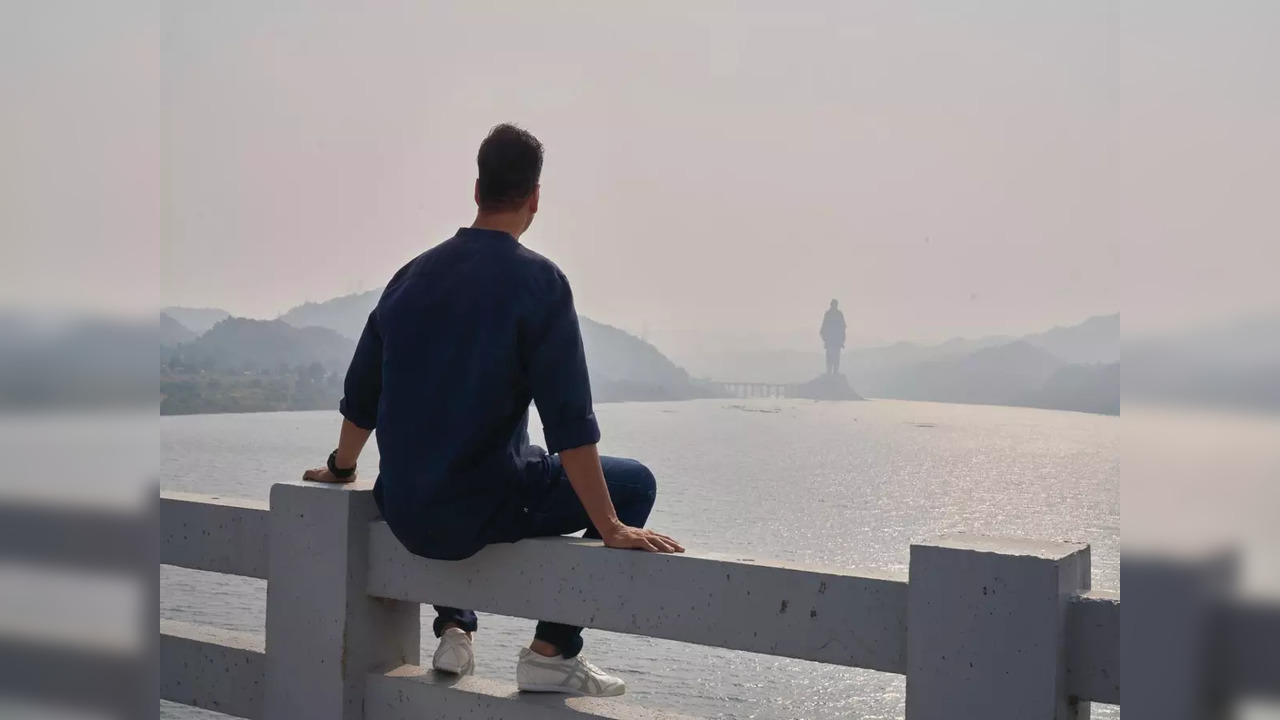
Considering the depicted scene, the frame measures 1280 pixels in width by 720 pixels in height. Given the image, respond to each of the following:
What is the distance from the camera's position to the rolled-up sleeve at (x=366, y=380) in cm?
322

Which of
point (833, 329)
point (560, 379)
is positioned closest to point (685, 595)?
point (560, 379)

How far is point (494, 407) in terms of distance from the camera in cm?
291

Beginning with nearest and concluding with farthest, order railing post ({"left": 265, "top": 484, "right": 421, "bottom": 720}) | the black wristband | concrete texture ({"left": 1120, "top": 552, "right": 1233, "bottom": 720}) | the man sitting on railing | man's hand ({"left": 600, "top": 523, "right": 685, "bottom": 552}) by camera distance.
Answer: concrete texture ({"left": 1120, "top": 552, "right": 1233, "bottom": 720}), man's hand ({"left": 600, "top": 523, "right": 685, "bottom": 552}), the man sitting on railing, railing post ({"left": 265, "top": 484, "right": 421, "bottom": 720}), the black wristband

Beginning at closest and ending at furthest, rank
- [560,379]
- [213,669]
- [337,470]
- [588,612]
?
[588,612], [560,379], [337,470], [213,669]

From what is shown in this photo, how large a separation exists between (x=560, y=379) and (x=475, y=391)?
0.22 m

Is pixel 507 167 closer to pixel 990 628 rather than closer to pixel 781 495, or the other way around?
pixel 990 628

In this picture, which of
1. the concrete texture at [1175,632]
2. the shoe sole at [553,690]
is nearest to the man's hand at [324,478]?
the shoe sole at [553,690]

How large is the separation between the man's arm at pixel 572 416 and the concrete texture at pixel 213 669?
120 centimetres

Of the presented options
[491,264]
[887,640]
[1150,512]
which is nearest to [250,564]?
[491,264]

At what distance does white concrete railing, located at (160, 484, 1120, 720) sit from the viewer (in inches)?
88.5

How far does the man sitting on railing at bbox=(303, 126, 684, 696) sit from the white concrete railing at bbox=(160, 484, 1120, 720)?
3.9 inches

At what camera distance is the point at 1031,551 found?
7.51 ft

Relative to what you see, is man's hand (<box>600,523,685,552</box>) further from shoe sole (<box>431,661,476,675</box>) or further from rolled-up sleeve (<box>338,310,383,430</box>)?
rolled-up sleeve (<box>338,310,383,430</box>)

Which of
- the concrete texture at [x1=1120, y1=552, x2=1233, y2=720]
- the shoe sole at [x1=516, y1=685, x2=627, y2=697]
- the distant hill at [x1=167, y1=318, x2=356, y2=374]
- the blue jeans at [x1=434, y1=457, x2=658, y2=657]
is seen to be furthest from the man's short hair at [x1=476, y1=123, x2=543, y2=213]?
the distant hill at [x1=167, y1=318, x2=356, y2=374]
